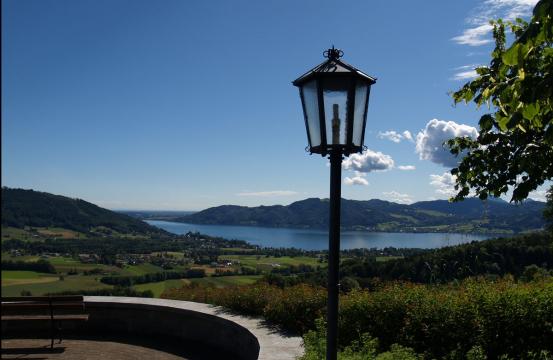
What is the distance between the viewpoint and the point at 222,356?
25.7 ft

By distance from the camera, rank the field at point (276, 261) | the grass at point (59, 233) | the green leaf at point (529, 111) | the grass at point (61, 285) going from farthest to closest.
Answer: the grass at point (59, 233)
the field at point (276, 261)
the grass at point (61, 285)
the green leaf at point (529, 111)

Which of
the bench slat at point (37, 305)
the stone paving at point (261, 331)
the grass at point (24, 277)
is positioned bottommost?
the grass at point (24, 277)

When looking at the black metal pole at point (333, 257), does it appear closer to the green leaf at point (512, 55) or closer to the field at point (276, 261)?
the green leaf at point (512, 55)

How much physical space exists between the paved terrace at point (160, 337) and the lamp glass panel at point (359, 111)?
381 centimetres

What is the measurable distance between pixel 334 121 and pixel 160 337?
7296mm

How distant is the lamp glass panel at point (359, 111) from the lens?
3488mm

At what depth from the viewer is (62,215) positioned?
16300 centimetres

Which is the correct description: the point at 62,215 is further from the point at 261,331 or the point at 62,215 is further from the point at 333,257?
the point at 333,257

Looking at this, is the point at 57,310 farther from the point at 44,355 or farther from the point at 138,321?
the point at 138,321

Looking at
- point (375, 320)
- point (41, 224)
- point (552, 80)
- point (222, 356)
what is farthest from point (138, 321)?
point (41, 224)

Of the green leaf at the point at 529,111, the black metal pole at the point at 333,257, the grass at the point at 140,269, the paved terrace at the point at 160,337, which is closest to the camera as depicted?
the green leaf at the point at 529,111

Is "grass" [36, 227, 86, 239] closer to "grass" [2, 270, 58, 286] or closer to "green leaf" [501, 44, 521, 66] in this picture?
"grass" [2, 270, 58, 286]

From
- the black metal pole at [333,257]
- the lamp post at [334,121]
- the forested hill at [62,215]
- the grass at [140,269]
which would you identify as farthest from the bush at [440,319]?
the forested hill at [62,215]

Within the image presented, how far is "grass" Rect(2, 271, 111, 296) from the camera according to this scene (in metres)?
49.5
